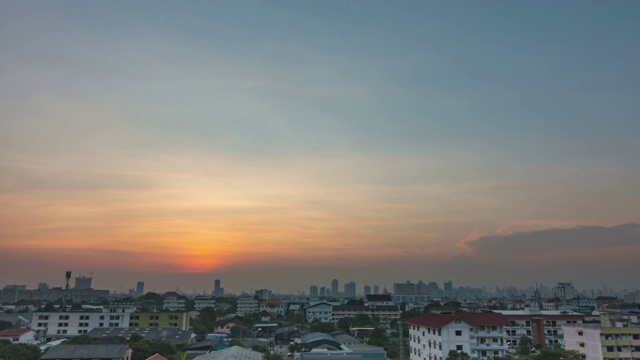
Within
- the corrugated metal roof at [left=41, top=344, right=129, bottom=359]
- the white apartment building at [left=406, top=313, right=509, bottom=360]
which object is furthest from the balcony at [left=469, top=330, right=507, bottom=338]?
the corrugated metal roof at [left=41, top=344, right=129, bottom=359]

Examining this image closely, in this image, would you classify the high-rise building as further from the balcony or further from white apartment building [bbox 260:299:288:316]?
the balcony

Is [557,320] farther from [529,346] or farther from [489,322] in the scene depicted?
[489,322]

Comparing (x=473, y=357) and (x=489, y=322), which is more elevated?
(x=489, y=322)

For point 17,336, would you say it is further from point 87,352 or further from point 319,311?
point 319,311

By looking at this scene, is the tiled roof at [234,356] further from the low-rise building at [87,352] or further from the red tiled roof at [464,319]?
the red tiled roof at [464,319]

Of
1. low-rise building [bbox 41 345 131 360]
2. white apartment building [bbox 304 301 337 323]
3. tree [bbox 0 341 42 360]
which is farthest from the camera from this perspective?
white apartment building [bbox 304 301 337 323]

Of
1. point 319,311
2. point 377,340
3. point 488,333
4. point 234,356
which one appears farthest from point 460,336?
point 319,311

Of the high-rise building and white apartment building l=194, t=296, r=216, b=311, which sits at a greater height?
the high-rise building

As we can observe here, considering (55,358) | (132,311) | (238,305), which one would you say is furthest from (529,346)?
(238,305)
